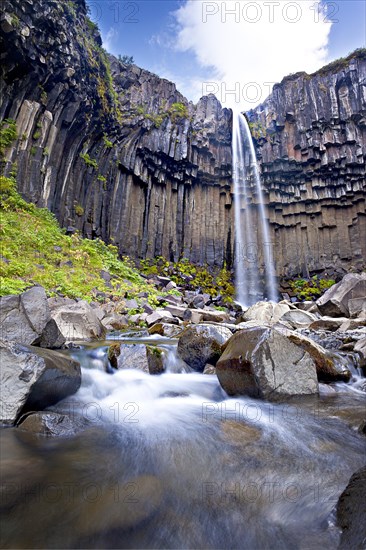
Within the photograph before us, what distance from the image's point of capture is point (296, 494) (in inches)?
84.9

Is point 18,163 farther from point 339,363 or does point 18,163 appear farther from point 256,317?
point 339,363

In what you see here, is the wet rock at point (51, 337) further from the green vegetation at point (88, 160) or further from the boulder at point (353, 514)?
the green vegetation at point (88, 160)

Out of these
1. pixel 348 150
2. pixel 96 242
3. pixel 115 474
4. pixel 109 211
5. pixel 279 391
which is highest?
pixel 348 150

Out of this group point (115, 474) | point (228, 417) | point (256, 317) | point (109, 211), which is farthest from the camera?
point (109, 211)

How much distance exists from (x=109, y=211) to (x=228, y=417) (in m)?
18.6

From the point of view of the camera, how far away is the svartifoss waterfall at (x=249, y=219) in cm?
2586

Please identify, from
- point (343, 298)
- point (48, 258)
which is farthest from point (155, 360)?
point (343, 298)

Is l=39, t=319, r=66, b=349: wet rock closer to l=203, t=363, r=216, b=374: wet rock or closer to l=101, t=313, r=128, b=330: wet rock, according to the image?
l=203, t=363, r=216, b=374: wet rock

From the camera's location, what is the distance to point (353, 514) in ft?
5.67

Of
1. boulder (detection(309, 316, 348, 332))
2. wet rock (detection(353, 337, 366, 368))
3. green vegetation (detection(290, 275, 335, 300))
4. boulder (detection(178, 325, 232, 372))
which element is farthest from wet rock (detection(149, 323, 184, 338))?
green vegetation (detection(290, 275, 335, 300))

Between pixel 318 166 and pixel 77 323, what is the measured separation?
25.2 metres

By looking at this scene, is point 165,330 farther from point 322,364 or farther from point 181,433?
point 181,433

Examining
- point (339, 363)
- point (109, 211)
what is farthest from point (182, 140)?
point (339, 363)

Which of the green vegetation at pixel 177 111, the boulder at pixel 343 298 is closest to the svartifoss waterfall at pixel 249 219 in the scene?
the green vegetation at pixel 177 111
